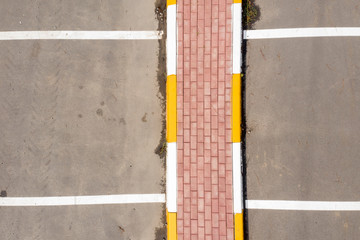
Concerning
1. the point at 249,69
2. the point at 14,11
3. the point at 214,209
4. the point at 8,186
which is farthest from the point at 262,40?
the point at 8,186

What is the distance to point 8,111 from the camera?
5.08 metres

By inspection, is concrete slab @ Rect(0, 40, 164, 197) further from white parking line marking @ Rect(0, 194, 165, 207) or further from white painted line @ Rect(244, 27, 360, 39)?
white painted line @ Rect(244, 27, 360, 39)

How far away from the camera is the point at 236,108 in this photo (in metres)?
4.75

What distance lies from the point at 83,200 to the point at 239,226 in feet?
8.87

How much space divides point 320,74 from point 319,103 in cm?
50

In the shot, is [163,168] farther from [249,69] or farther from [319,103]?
[319,103]

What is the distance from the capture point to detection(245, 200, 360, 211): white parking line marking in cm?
479

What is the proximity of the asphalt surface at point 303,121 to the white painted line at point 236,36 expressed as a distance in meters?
0.29

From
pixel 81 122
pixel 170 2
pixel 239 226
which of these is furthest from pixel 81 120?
pixel 239 226

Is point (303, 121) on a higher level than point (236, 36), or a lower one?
lower

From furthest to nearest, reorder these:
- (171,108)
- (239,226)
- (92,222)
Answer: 1. (92,222)
2. (171,108)
3. (239,226)

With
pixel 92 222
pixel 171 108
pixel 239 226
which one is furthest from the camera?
pixel 92 222

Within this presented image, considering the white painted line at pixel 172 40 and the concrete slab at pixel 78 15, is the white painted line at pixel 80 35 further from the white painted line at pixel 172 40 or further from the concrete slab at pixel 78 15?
the white painted line at pixel 172 40

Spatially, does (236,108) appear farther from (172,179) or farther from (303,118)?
(172,179)
